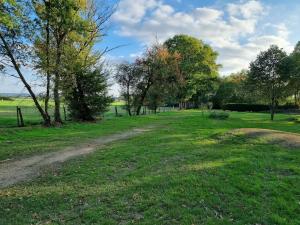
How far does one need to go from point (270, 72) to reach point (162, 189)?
29.7 m

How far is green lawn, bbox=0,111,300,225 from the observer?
238 inches

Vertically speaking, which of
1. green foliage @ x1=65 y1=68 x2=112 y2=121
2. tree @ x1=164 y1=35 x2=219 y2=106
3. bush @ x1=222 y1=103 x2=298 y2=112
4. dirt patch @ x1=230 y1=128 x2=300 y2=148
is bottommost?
dirt patch @ x1=230 y1=128 x2=300 y2=148

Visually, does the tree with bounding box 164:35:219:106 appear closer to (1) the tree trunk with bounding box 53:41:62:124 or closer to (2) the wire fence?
(2) the wire fence

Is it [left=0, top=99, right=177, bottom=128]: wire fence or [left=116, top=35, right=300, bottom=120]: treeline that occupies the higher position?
[left=116, top=35, right=300, bottom=120]: treeline

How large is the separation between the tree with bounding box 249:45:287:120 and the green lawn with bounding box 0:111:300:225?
23432 millimetres

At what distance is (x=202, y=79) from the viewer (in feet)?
205

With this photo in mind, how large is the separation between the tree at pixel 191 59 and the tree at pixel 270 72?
20.2 metres

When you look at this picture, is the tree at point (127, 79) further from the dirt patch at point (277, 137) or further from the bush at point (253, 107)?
the bush at point (253, 107)

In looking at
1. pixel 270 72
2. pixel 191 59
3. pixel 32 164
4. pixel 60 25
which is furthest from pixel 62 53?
pixel 191 59

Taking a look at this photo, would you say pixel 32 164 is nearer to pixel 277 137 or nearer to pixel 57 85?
pixel 277 137

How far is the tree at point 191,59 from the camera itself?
56.0 m

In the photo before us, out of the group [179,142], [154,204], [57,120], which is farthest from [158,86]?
[154,204]

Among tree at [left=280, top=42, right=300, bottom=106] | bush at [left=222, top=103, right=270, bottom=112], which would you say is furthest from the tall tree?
bush at [left=222, top=103, right=270, bottom=112]

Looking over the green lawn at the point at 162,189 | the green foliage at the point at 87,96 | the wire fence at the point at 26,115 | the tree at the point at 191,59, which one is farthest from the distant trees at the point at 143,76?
the green lawn at the point at 162,189
